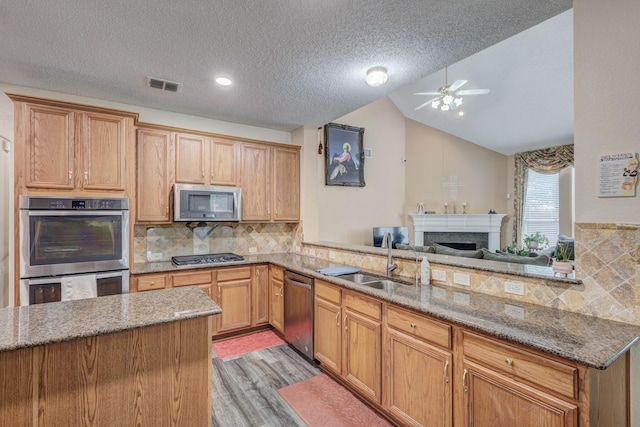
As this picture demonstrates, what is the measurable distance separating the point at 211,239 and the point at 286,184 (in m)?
1.25

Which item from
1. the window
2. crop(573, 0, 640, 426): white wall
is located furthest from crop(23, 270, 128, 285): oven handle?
the window

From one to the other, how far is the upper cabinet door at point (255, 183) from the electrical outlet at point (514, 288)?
114 inches

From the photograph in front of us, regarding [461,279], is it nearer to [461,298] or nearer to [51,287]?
[461,298]

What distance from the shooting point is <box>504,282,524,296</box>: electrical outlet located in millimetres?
1863

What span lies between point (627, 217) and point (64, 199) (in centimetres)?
393

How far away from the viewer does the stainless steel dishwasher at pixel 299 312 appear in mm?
2896

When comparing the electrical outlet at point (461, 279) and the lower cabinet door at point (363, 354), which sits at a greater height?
the electrical outlet at point (461, 279)

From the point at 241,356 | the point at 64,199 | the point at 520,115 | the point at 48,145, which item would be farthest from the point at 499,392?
the point at 520,115

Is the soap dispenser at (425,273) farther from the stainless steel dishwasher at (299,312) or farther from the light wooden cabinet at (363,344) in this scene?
the stainless steel dishwasher at (299,312)

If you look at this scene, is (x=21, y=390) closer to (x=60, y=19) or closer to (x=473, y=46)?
(x=60, y=19)

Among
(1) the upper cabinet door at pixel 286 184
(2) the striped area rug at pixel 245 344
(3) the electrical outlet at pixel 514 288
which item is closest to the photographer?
(3) the electrical outlet at pixel 514 288

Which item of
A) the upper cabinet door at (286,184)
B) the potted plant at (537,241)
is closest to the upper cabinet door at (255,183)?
the upper cabinet door at (286,184)

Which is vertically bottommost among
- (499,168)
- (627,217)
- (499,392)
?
(499,392)

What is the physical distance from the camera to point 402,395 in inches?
76.0
